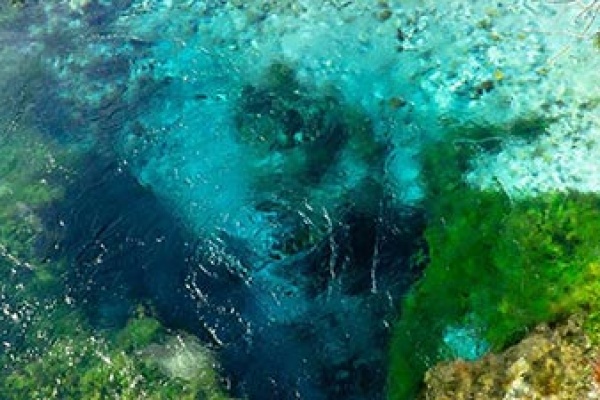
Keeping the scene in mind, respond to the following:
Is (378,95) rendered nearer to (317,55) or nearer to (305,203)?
(317,55)

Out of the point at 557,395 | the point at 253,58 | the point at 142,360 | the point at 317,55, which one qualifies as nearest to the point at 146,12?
the point at 253,58

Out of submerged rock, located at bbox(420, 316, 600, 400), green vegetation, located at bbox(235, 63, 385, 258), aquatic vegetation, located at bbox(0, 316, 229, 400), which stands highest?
green vegetation, located at bbox(235, 63, 385, 258)

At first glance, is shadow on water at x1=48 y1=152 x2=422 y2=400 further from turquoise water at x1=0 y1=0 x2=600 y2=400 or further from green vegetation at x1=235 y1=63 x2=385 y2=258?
green vegetation at x1=235 y1=63 x2=385 y2=258

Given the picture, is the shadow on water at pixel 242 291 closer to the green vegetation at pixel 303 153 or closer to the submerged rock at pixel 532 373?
the green vegetation at pixel 303 153

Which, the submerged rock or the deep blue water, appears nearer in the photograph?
the submerged rock

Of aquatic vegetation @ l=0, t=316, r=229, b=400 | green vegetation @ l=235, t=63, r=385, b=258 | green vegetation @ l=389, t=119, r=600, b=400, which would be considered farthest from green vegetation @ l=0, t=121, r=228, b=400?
green vegetation @ l=389, t=119, r=600, b=400

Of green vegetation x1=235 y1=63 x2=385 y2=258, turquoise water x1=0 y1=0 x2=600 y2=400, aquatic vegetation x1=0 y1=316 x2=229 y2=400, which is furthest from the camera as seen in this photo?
green vegetation x1=235 y1=63 x2=385 y2=258
